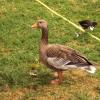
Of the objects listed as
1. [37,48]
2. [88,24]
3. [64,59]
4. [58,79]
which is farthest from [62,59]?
[88,24]

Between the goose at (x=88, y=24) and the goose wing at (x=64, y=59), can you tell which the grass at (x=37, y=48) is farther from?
the goose wing at (x=64, y=59)

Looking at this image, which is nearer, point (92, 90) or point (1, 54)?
point (92, 90)

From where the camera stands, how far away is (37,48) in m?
11.6

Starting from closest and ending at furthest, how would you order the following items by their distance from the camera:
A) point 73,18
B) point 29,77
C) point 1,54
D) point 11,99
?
point 11,99
point 29,77
point 1,54
point 73,18

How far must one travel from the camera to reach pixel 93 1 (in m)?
16.8

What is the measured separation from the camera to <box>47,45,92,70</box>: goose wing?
29.6 feet

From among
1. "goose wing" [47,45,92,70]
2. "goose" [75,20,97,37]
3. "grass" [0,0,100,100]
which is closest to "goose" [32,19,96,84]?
"goose wing" [47,45,92,70]

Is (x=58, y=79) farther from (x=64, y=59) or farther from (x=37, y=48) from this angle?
(x=37, y=48)

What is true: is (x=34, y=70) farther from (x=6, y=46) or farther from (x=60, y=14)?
(x=60, y=14)

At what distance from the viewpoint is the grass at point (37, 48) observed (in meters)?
9.05

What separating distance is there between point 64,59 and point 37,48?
2.61m

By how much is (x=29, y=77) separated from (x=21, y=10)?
236 inches

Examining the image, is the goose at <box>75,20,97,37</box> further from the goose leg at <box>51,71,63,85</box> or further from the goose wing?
the goose wing

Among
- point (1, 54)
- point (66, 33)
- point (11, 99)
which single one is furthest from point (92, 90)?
point (66, 33)
